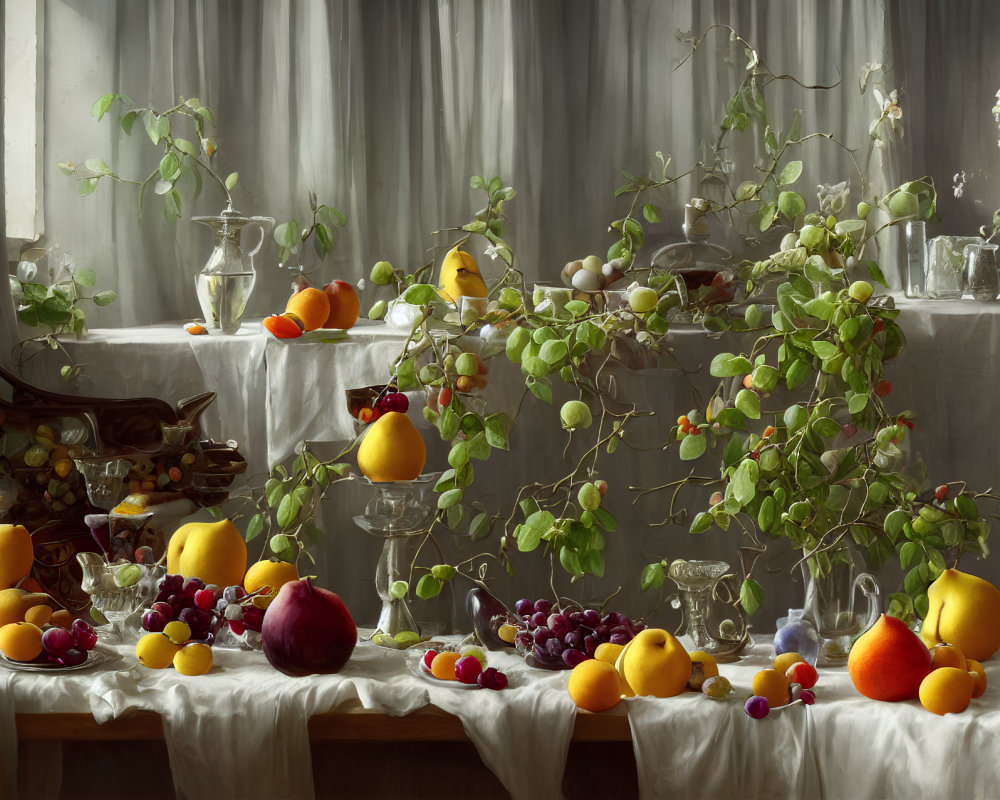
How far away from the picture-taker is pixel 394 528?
5.05 ft

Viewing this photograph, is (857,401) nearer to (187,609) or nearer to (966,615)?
(966,615)

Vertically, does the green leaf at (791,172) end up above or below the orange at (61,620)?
above

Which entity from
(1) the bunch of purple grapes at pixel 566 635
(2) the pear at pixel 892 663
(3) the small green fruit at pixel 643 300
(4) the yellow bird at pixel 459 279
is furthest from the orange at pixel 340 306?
(2) the pear at pixel 892 663

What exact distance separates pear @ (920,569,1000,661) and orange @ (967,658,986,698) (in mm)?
72

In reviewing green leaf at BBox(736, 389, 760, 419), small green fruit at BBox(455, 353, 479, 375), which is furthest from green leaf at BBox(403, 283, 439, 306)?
green leaf at BBox(736, 389, 760, 419)

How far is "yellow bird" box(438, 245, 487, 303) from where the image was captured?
1.68 m

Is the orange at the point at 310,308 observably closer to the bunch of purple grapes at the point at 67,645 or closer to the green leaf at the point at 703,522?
the bunch of purple grapes at the point at 67,645

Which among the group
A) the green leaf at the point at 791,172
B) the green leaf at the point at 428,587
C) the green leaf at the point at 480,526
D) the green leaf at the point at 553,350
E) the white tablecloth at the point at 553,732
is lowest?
the white tablecloth at the point at 553,732

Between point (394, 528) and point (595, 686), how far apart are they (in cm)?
43

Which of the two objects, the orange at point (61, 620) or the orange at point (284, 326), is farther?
the orange at point (284, 326)

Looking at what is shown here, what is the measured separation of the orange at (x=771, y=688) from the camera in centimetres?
124

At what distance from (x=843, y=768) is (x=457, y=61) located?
133 cm

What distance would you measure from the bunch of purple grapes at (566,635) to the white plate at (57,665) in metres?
0.54

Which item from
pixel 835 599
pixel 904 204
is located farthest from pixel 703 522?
pixel 904 204
